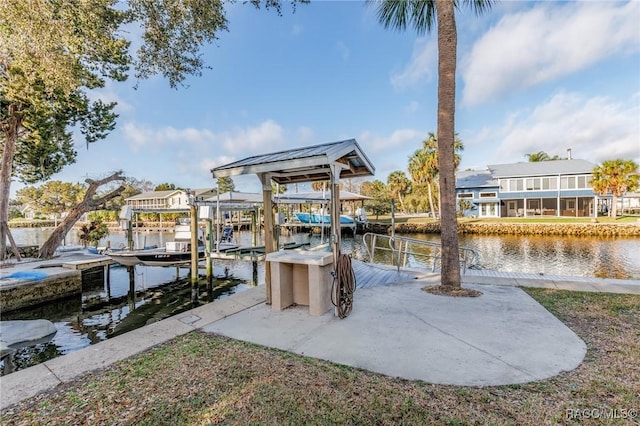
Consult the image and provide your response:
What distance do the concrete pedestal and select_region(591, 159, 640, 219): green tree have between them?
35.2 metres

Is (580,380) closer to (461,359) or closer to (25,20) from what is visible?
(461,359)

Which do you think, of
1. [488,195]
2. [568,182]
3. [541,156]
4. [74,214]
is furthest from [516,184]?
[74,214]

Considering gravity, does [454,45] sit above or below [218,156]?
below

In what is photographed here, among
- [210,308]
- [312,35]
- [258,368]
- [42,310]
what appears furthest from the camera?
[312,35]

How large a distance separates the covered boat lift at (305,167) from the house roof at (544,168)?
34.9 m

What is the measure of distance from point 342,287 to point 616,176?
116ft

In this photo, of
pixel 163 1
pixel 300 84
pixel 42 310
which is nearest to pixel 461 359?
pixel 163 1

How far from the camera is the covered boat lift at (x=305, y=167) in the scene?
5.19 meters

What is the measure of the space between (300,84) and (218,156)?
1585 cm

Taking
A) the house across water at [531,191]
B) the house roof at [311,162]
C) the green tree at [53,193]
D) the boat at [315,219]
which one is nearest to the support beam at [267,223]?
the house roof at [311,162]

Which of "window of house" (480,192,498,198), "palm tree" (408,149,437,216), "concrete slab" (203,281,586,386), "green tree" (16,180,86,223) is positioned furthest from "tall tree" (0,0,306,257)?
"green tree" (16,180,86,223)

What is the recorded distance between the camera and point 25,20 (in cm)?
599

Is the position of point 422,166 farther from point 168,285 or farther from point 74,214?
point 74,214

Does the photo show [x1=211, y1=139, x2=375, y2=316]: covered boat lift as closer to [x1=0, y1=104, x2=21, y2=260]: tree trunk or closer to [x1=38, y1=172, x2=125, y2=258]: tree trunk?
[x1=38, y1=172, x2=125, y2=258]: tree trunk
